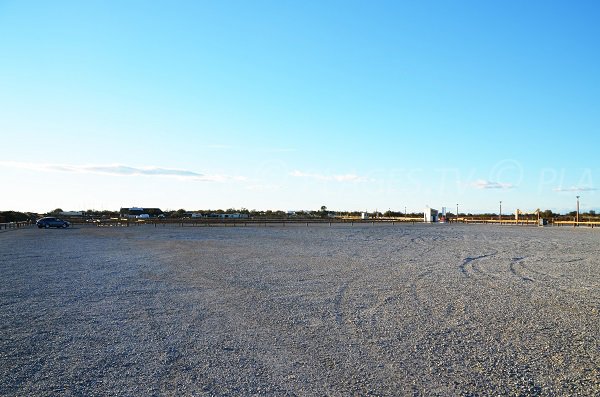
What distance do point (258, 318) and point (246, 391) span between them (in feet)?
10.6

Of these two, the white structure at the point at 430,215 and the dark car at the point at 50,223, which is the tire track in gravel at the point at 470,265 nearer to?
the dark car at the point at 50,223

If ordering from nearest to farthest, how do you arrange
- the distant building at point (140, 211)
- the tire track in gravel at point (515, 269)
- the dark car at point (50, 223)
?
the tire track in gravel at point (515, 269)
the dark car at point (50, 223)
the distant building at point (140, 211)

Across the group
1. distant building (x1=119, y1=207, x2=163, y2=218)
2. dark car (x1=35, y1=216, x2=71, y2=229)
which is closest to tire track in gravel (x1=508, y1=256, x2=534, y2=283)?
dark car (x1=35, y1=216, x2=71, y2=229)

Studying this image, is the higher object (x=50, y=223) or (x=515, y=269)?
(x=50, y=223)

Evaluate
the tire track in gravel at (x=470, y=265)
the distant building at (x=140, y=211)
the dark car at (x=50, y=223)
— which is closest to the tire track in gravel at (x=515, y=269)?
the tire track in gravel at (x=470, y=265)

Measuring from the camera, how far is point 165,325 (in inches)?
308

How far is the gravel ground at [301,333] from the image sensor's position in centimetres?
535

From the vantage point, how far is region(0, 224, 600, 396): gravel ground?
5.35 meters

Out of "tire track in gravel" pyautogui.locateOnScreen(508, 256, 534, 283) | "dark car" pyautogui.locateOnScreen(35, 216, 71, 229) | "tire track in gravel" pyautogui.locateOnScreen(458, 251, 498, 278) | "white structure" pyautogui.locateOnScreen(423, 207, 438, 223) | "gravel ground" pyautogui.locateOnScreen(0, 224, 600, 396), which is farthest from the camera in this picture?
"white structure" pyautogui.locateOnScreen(423, 207, 438, 223)

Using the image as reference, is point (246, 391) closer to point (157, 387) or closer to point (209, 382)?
point (209, 382)

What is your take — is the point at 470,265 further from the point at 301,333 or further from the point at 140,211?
the point at 140,211

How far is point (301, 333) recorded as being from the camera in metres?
7.35

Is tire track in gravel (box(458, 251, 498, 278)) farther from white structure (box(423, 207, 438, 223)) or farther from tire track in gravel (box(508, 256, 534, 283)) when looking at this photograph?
white structure (box(423, 207, 438, 223))

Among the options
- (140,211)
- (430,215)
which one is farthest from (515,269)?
(140,211)
